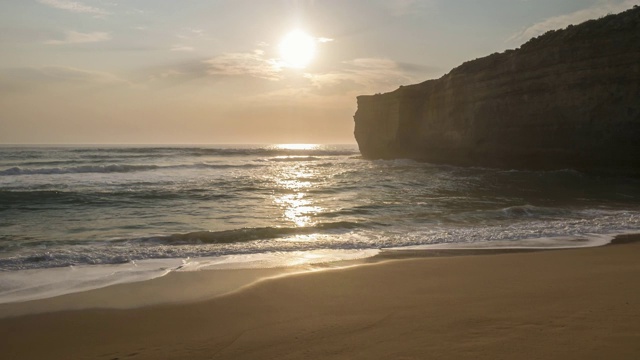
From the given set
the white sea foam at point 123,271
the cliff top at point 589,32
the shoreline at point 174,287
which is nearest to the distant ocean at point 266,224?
the white sea foam at point 123,271

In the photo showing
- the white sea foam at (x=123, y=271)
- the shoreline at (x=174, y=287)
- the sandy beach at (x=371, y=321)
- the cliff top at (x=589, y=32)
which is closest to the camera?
the sandy beach at (x=371, y=321)

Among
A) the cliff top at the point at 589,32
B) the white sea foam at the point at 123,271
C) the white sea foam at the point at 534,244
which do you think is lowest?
the white sea foam at the point at 534,244

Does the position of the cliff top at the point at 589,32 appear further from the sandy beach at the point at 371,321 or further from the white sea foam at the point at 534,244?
the sandy beach at the point at 371,321

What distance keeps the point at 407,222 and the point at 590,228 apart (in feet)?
14.0

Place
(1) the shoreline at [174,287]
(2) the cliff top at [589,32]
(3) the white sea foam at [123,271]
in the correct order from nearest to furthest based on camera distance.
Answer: (1) the shoreline at [174,287]
(3) the white sea foam at [123,271]
(2) the cliff top at [589,32]

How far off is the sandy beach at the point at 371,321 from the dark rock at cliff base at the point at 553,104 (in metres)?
18.5

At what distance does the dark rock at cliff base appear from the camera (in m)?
22.0

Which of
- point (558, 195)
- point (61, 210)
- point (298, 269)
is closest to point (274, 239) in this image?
point (298, 269)

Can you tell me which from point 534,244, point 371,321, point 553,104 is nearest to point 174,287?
point 371,321

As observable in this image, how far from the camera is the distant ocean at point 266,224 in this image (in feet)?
26.9

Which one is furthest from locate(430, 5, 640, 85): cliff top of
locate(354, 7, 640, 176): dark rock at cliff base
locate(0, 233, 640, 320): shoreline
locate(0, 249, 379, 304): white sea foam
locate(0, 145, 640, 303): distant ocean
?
locate(0, 249, 379, 304): white sea foam

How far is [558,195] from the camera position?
711 inches

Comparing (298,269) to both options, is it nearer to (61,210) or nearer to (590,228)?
(590,228)

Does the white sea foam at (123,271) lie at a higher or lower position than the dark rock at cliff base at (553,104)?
lower
